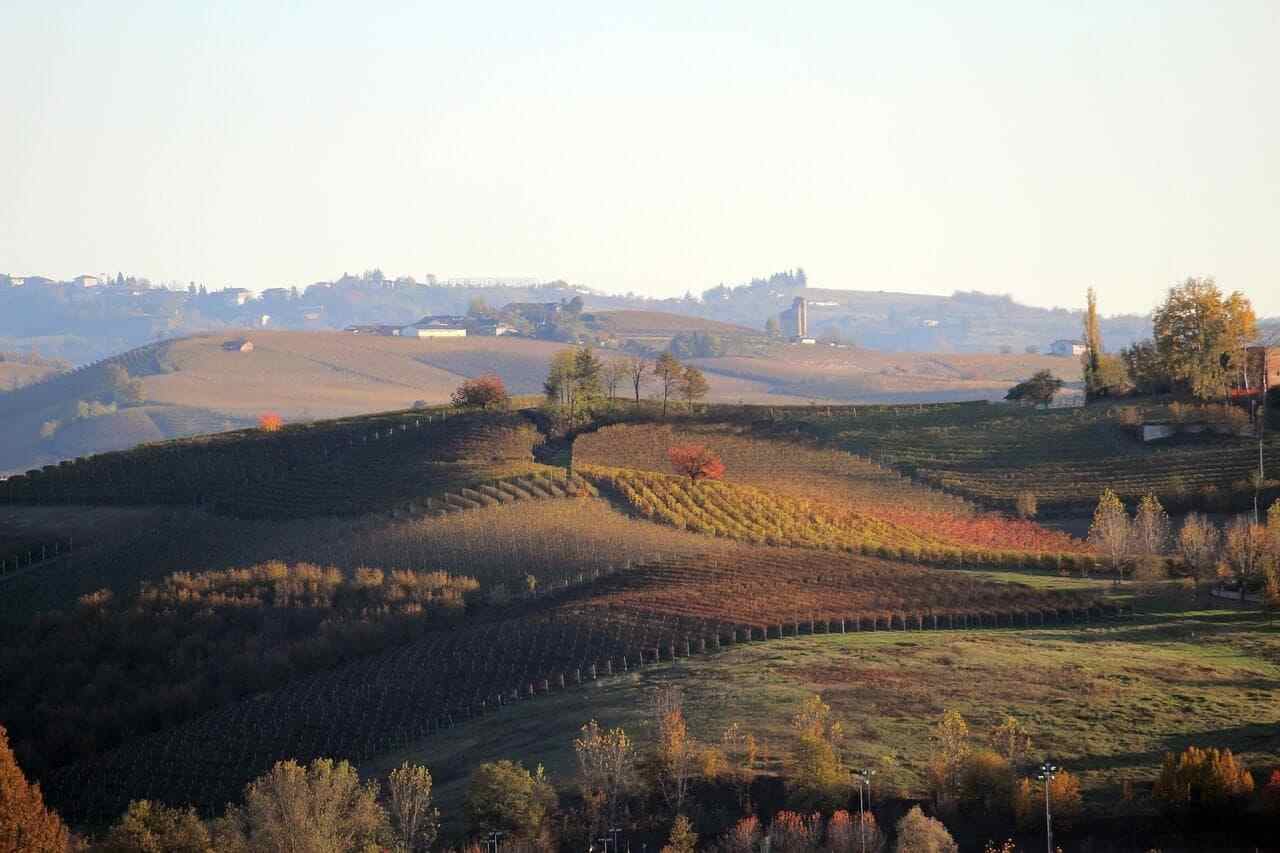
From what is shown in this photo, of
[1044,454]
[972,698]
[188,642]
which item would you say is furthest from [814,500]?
[972,698]

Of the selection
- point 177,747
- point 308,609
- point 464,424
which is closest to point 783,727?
point 177,747

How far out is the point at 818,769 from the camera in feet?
146

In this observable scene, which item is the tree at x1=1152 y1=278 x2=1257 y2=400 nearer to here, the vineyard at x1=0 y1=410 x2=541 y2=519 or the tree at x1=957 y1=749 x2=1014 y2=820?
the vineyard at x1=0 y1=410 x2=541 y2=519

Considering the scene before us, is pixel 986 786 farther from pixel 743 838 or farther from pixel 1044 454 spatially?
pixel 1044 454

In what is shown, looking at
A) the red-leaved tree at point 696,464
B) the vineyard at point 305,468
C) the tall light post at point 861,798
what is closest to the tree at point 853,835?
the tall light post at point 861,798

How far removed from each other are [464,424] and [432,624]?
4067cm

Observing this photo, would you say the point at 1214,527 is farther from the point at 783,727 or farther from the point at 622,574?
the point at 783,727

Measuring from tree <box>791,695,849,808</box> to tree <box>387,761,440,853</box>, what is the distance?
10.2 meters

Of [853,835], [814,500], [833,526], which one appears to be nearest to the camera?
[853,835]

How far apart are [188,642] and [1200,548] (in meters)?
45.4

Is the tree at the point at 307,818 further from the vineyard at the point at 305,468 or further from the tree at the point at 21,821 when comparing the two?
the vineyard at the point at 305,468

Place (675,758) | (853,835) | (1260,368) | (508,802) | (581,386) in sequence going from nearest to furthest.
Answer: (853,835) < (508,802) < (675,758) < (1260,368) < (581,386)

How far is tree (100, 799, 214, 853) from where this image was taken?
44375 mm

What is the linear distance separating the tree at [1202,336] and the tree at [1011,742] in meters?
64.5
